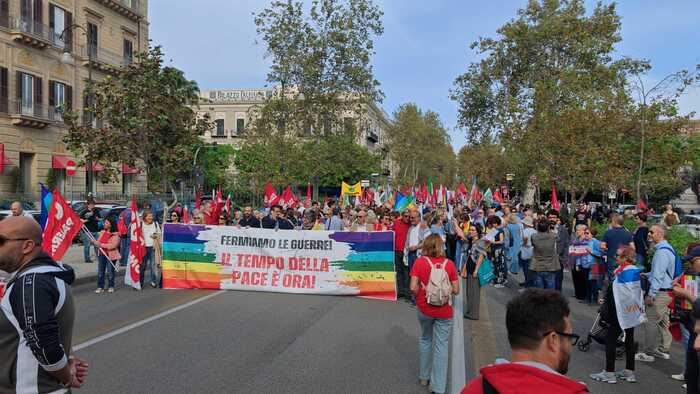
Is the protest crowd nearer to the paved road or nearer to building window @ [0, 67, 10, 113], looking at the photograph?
the paved road

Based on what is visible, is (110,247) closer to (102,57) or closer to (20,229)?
(20,229)

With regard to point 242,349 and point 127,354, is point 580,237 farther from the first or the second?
point 127,354

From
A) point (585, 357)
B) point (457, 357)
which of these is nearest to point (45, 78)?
point (457, 357)

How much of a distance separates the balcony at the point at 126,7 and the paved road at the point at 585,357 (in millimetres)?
35763

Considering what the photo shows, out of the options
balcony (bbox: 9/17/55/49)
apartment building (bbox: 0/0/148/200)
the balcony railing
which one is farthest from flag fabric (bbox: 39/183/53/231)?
the balcony railing

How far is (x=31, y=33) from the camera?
3186cm

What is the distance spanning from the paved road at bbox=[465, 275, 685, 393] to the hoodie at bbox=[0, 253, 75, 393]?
187 inches

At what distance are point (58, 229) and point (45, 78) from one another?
88.5 ft

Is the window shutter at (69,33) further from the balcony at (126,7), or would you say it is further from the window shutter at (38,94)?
the balcony at (126,7)

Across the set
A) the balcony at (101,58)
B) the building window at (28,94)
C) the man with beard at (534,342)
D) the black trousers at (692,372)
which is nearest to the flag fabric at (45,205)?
the black trousers at (692,372)

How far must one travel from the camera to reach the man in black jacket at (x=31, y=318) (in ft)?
9.45

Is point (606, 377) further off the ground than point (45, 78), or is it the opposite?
point (45, 78)

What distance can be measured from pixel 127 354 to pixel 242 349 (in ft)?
4.30

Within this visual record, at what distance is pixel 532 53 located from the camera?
136 feet
